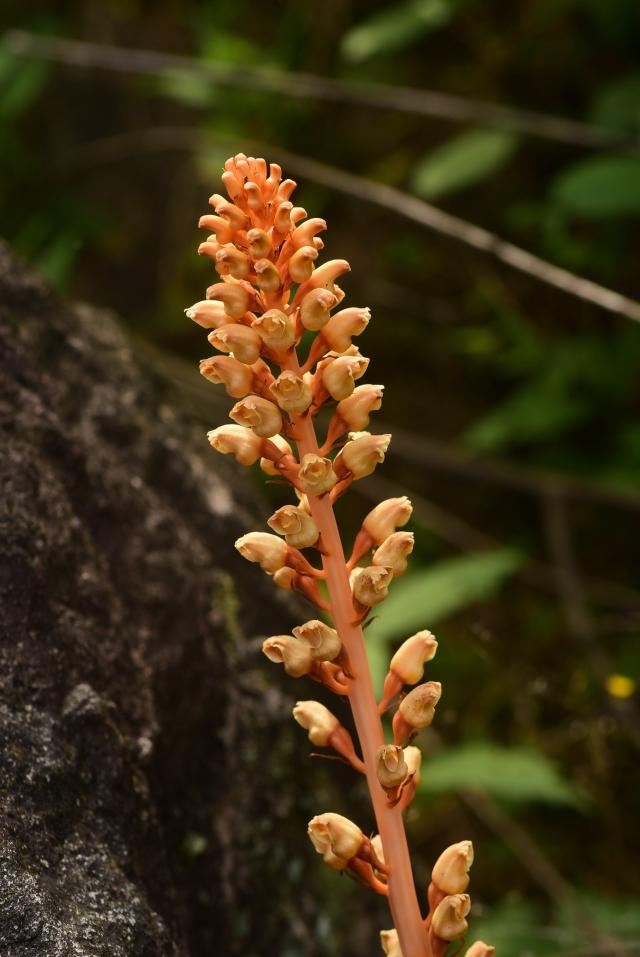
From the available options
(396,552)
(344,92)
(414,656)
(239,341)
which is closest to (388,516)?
(396,552)

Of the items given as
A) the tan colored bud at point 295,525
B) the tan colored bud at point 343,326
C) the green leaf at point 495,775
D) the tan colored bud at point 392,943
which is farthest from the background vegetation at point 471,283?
the tan colored bud at point 295,525

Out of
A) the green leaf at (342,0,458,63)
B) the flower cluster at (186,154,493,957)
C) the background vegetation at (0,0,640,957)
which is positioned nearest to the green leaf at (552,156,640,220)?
the background vegetation at (0,0,640,957)

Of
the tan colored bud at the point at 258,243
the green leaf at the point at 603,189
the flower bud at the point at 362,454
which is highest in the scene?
the green leaf at the point at 603,189

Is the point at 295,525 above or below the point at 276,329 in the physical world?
below

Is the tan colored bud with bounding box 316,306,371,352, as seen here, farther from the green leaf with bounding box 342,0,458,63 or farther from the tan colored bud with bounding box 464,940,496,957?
the green leaf with bounding box 342,0,458,63

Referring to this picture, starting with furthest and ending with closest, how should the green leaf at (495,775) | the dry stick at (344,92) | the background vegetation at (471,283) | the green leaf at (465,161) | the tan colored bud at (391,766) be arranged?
the green leaf at (465,161) → the dry stick at (344,92) → the background vegetation at (471,283) → the green leaf at (495,775) → the tan colored bud at (391,766)

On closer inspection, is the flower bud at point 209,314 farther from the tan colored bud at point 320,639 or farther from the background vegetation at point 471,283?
the background vegetation at point 471,283

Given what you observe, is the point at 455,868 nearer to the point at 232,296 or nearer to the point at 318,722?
the point at 318,722

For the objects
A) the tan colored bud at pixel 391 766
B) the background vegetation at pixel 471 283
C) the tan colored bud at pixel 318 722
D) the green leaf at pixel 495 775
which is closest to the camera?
the tan colored bud at pixel 391 766
